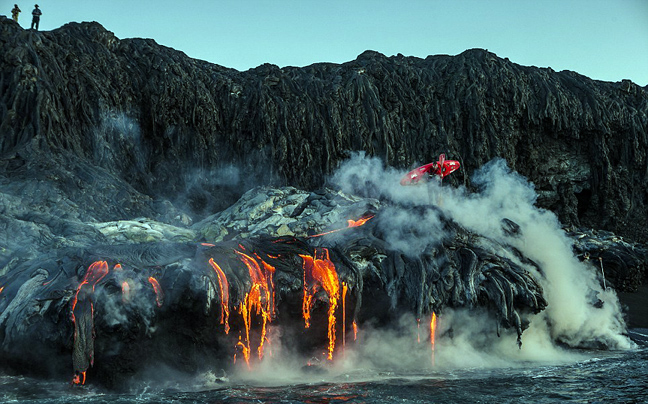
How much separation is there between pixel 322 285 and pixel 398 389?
3.00 metres

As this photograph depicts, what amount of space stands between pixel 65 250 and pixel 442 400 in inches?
324

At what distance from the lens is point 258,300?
43.1 feet

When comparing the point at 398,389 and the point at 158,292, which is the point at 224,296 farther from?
the point at 398,389

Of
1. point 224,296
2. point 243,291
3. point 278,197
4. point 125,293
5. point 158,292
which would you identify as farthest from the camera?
point 278,197

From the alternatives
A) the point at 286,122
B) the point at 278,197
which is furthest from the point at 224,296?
the point at 286,122

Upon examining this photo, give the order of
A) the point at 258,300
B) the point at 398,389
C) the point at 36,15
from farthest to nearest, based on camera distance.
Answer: the point at 36,15 < the point at 258,300 < the point at 398,389

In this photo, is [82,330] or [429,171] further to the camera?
[429,171]

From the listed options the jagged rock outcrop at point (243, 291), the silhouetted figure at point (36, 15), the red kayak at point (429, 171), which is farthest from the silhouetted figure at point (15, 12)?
the red kayak at point (429, 171)

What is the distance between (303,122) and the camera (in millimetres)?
31531

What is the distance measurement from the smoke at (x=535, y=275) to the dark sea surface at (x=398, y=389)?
133 centimetres

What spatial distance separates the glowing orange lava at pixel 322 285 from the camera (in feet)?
44.5

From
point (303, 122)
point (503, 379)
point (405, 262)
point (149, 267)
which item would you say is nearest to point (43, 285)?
point (149, 267)

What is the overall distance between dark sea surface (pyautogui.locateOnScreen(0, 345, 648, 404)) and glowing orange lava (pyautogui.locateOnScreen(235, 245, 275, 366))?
102 centimetres

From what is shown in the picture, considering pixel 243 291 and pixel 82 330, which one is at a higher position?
pixel 243 291
